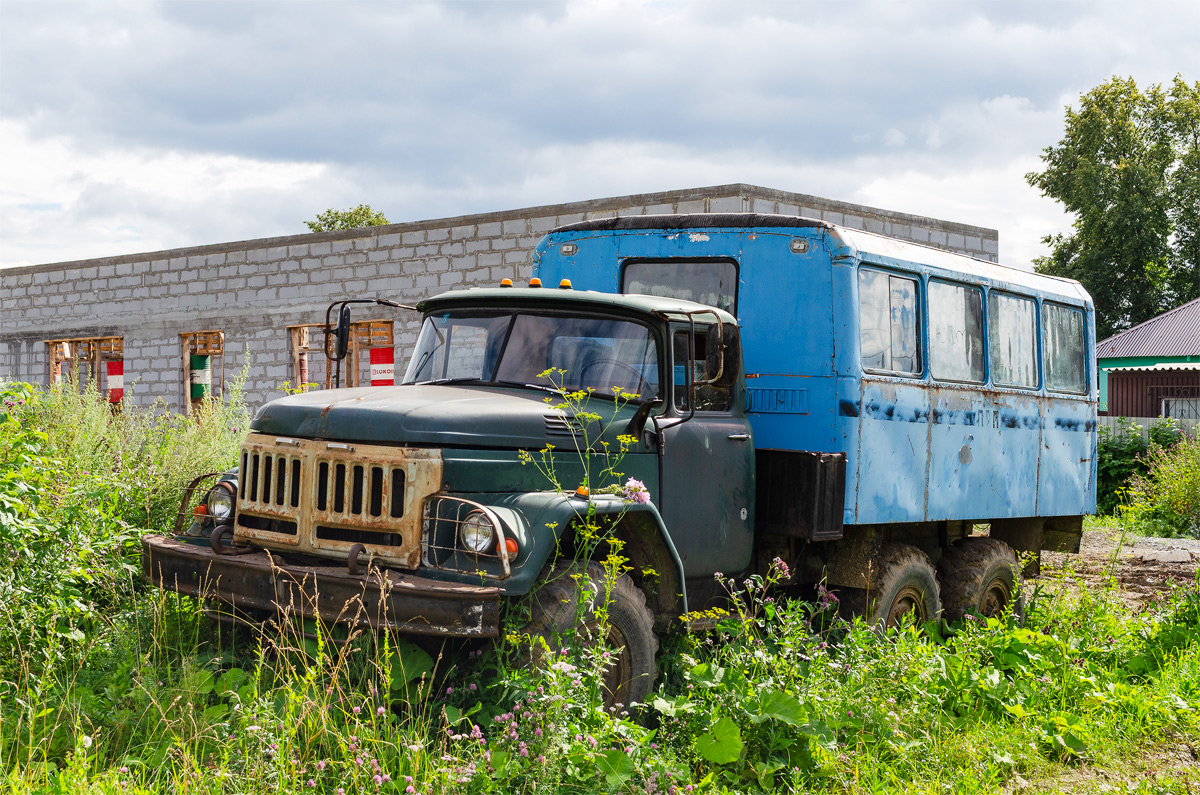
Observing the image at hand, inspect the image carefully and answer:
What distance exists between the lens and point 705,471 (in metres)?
5.93

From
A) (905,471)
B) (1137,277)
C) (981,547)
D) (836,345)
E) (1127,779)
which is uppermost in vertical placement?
(1137,277)

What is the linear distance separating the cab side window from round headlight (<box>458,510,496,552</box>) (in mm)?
1511

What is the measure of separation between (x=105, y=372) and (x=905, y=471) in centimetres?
1902

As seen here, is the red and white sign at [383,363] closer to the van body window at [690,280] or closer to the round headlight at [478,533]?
the van body window at [690,280]

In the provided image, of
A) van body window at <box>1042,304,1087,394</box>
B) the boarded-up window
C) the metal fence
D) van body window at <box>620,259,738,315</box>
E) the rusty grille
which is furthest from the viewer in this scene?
the metal fence

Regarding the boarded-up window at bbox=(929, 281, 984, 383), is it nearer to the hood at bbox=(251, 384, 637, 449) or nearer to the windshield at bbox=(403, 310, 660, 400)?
the windshield at bbox=(403, 310, 660, 400)

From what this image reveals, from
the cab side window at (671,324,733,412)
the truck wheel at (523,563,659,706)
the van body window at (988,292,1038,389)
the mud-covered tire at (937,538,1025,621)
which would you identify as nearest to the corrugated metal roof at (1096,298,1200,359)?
the van body window at (988,292,1038,389)

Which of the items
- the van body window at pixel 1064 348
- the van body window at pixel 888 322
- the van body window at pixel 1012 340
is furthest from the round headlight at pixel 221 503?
the van body window at pixel 1064 348

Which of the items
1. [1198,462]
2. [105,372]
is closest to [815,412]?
[1198,462]

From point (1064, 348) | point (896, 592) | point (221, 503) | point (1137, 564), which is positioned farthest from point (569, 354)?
point (1137, 564)

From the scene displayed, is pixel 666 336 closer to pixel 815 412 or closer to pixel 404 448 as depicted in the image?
pixel 815 412

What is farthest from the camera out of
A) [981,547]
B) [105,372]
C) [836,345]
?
[105,372]

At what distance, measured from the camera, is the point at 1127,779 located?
16.8 feet

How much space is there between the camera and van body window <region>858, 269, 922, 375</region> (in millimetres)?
6609
